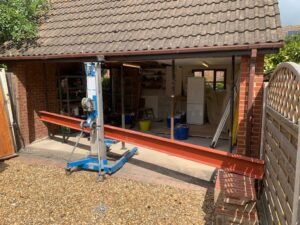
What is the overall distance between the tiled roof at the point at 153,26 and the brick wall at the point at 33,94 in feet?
2.28

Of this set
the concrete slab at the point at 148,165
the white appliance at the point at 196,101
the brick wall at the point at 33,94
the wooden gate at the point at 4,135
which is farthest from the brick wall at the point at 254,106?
the brick wall at the point at 33,94

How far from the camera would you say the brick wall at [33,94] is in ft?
24.4

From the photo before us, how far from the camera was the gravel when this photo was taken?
397 centimetres

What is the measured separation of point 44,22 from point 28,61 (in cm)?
209

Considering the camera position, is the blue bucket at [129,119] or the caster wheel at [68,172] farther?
the blue bucket at [129,119]

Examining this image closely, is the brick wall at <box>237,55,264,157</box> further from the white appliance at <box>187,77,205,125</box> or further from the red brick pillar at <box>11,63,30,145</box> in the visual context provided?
the red brick pillar at <box>11,63,30,145</box>

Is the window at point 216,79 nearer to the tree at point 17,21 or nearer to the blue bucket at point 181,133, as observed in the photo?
the blue bucket at point 181,133

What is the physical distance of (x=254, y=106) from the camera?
16.4 ft

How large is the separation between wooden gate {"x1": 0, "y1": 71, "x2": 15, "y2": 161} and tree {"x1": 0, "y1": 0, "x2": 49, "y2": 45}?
187 centimetres

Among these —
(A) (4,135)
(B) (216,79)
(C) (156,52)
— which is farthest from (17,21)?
(B) (216,79)

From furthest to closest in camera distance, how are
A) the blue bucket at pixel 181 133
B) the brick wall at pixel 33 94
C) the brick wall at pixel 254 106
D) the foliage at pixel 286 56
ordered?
1. the foliage at pixel 286 56
2. the blue bucket at pixel 181 133
3. the brick wall at pixel 33 94
4. the brick wall at pixel 254 106

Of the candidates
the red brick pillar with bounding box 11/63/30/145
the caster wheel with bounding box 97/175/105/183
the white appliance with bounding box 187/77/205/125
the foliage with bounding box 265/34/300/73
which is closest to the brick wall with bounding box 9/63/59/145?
the red brick pillar with bounding box 11/63/30/145

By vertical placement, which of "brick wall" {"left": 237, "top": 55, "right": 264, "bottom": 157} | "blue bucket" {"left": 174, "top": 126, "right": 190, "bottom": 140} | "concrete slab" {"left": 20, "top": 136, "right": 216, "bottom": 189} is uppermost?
"brick wall" {"left": 237, "top": 55, "right": 264, "bottom": 157}

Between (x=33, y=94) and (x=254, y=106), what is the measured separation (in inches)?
251
